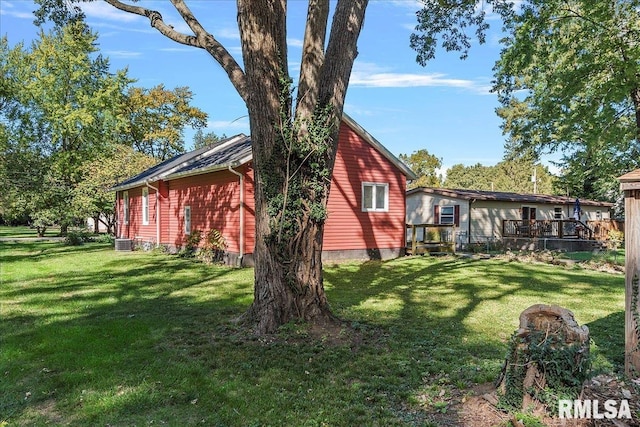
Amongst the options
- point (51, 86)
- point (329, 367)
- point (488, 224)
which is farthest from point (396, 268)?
point (51, 86)

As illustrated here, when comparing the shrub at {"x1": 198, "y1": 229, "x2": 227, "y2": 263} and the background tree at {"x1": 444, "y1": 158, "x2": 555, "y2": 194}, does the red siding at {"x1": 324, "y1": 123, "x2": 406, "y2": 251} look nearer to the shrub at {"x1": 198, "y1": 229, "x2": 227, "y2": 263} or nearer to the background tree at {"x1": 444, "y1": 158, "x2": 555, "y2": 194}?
the shrub at {"x1": 198, "y1": 229, "x2": 227, "y2": 263}

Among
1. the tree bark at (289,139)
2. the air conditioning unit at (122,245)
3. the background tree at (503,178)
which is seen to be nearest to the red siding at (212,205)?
the air conditioning unit at (122,245)

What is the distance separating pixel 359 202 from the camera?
48.3ft

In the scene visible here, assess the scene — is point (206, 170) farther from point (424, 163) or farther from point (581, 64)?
point (424, 163)

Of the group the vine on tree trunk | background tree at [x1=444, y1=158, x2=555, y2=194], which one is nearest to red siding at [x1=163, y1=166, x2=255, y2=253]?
the vine on tree trunk

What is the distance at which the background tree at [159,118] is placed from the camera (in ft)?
124

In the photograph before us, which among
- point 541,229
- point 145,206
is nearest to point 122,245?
point 145,206

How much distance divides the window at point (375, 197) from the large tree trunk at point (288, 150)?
927 cm

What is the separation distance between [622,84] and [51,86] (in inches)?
1294

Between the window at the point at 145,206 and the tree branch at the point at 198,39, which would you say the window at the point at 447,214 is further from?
the tree branch at the point at 198,39

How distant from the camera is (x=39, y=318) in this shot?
6512 mm

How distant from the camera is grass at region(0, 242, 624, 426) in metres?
3.44

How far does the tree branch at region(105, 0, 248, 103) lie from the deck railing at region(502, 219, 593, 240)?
779 inches

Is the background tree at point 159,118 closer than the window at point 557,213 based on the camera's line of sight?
No
